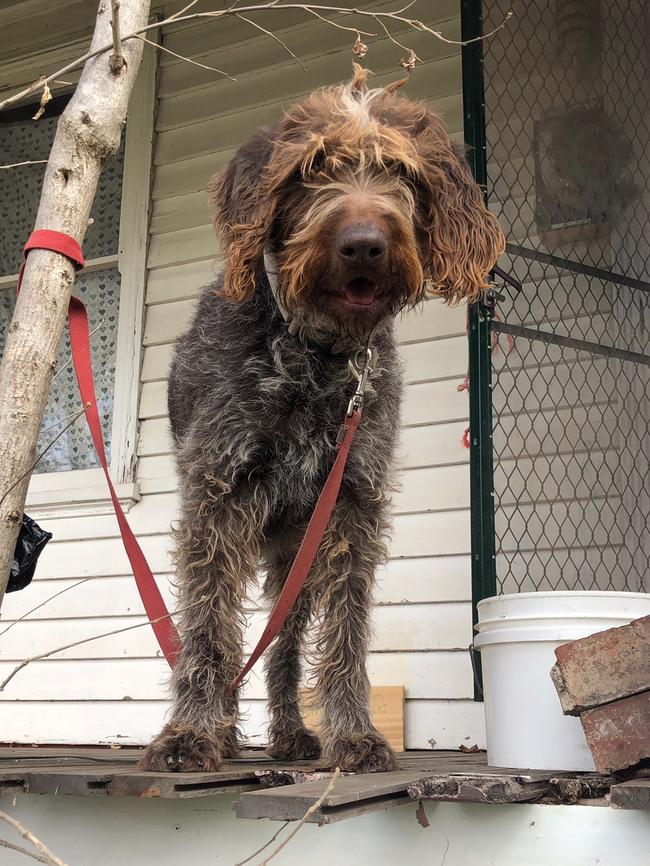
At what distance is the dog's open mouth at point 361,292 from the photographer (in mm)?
2617

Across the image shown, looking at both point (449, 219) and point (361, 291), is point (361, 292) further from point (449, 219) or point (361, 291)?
point (449, 219)

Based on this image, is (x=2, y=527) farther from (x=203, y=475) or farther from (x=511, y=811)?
(x=511, y=811)

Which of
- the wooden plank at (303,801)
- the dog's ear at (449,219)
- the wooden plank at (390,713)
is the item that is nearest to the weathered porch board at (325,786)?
the wooden plank at (303,801)

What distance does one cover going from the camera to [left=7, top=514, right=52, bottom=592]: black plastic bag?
113 inches

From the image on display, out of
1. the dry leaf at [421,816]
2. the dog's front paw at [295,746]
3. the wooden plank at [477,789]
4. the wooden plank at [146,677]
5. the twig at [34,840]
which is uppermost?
the wooden plank at [146,677]

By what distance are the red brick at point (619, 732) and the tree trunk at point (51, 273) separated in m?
1.34

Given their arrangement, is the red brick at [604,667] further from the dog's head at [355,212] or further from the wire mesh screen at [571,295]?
the wire mesh screen at [571,295]

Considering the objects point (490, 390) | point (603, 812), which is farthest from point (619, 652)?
point (490, 390)

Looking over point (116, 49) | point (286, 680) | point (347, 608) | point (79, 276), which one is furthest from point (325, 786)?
point (79, 276)

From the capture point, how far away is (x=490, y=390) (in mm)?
3957

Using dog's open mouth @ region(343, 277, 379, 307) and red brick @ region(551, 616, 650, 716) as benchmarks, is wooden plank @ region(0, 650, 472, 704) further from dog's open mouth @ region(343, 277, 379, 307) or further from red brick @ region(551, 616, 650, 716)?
dog's open mouth @ region(343, 277, 379, 307)

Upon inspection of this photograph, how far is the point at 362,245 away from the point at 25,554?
1.26 metres

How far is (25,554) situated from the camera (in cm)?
290

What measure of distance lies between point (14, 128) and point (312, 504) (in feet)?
13.9
